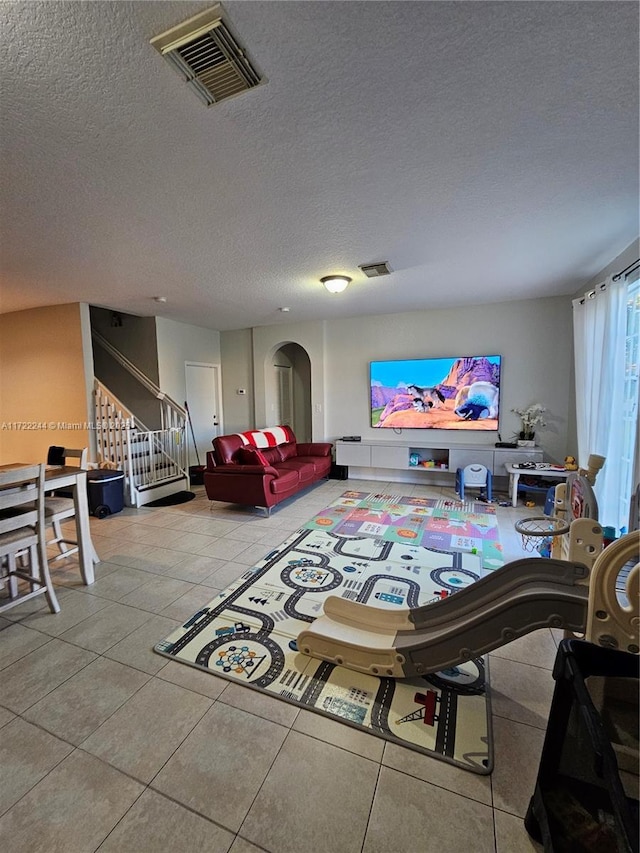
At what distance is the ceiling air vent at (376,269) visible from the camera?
3.38 meters

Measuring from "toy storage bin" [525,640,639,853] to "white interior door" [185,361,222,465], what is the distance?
6.06 m

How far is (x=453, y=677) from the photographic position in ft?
5.93

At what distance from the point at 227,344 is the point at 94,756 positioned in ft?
20.4

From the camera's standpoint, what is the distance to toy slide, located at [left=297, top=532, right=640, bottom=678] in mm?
1156

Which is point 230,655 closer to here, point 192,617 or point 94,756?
point 192,617

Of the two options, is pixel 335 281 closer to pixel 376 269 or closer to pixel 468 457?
pixel 376 269

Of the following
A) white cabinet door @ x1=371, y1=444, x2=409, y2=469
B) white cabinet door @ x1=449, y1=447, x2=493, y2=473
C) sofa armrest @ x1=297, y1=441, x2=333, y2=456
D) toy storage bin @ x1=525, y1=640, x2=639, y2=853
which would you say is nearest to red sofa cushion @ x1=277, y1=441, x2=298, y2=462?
sofa armrest @ x1=297, y1=441, x2=333, y2=456

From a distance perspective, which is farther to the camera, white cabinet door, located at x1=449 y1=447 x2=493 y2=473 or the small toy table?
white cabinet door, located at x1=449 y1=447 x2=493 y2=473

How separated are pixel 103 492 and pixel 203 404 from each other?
9.05 ft

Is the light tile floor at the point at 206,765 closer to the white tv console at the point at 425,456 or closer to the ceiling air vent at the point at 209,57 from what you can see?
the ceiling air vent at the point at 209,57

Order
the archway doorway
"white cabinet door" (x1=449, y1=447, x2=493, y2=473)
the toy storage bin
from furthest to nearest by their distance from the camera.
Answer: the archway doorway < "white cabinet door" (x1=449, y1=447, x2=493, y2=473) < the toy storage bin

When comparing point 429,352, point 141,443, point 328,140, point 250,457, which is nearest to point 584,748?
point 328,140


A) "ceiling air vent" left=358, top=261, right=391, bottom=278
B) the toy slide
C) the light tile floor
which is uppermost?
"ceiling air vent" left=358, top=261, right=391, bottom=278

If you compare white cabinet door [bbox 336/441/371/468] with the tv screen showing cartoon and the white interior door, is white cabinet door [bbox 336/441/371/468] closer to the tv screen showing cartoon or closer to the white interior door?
the tv screen showing cartoon
